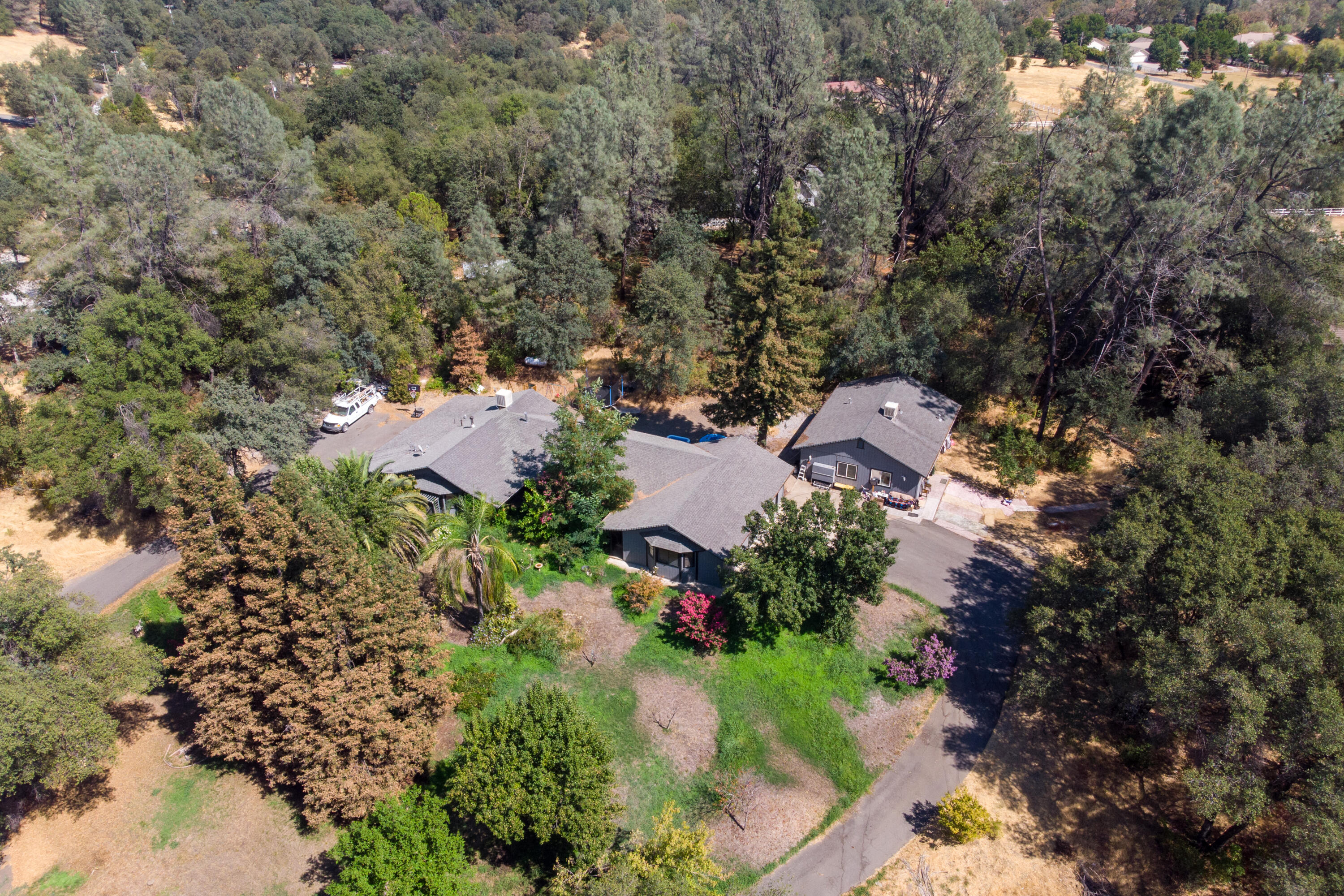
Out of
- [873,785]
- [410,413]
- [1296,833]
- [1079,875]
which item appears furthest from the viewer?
[410,413]

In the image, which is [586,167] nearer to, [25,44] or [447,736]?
[447,736]

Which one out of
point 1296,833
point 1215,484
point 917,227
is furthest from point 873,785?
point 917,227

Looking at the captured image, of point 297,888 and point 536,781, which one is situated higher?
point 536,781

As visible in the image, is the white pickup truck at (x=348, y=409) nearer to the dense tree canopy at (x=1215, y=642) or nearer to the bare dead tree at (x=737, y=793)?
the bare dead tree at (x=737, y=793)

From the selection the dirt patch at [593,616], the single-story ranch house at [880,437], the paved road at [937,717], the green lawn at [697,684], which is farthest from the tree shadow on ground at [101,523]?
the single-story ranch house at [880,437]

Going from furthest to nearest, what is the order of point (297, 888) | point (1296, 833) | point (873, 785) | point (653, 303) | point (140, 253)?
point (653, 303) < point (140, 253) < point (873, 785) < point (297, 888) < point (1296, 833)

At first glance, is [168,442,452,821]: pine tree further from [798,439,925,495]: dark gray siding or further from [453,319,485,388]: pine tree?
[453,319,485,388]: pine tree

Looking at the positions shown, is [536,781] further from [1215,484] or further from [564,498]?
[1215,484]

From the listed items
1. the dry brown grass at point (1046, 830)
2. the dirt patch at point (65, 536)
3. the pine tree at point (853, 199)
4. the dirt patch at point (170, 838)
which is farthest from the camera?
the pine tree at point (853, 199)
